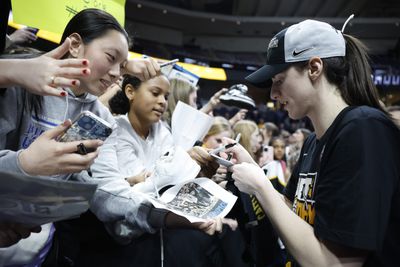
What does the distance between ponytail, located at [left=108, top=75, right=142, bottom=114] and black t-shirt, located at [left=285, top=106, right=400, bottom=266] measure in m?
1.13

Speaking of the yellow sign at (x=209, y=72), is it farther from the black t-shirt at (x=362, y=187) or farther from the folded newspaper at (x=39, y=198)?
the folded newspaper at (x=39, y=198)

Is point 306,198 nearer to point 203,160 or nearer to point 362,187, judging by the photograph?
point 362,187

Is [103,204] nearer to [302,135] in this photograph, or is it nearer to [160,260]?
[160,260]

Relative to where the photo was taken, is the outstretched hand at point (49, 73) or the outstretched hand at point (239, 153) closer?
the outstretched hand at point (49, 73)

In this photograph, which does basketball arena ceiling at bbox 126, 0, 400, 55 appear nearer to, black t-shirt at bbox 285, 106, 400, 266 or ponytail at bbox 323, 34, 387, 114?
ponytail at bbox 323, 34, 387, 114

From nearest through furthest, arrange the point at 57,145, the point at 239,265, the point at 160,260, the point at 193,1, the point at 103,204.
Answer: the point at 57,145, the point at 103,204, the point at 160,260, the point at 239,265, the point at 193,1

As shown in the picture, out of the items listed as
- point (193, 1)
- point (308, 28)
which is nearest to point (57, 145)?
point (308, 28)

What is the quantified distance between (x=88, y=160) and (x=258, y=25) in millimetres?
18467

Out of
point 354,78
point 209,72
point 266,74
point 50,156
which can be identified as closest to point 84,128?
point 50,156

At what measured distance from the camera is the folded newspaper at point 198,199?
4.62 feet

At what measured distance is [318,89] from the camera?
1352mm

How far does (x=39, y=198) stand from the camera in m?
0.83

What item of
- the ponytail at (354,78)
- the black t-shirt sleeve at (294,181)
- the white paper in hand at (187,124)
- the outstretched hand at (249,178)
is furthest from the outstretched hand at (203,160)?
the ponytail at (354,78)

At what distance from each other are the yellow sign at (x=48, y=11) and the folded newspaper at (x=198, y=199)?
0.86m
